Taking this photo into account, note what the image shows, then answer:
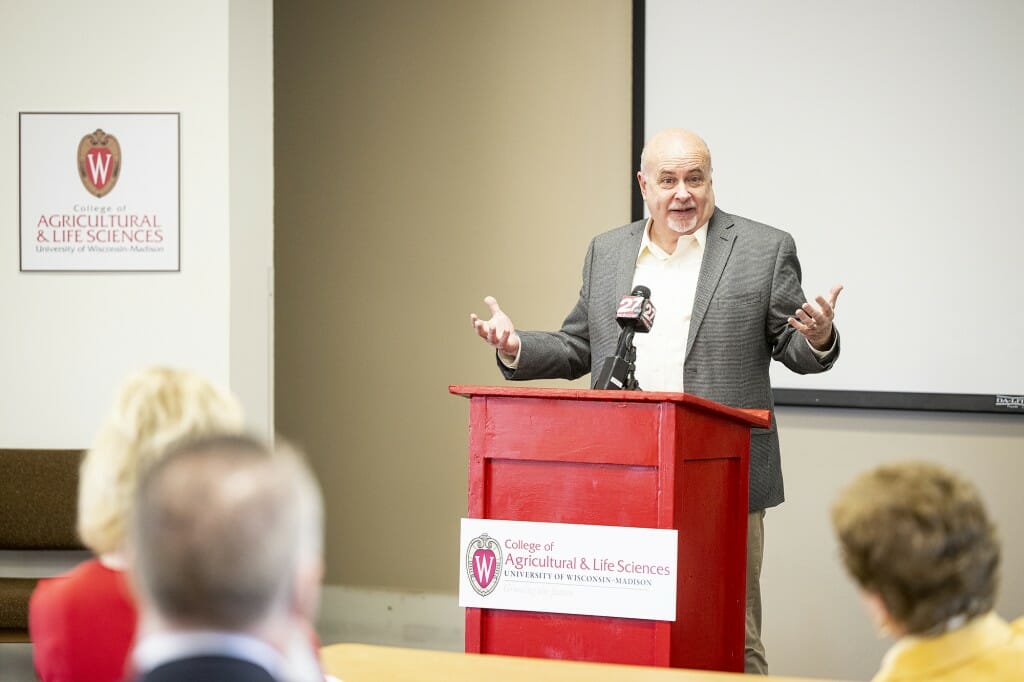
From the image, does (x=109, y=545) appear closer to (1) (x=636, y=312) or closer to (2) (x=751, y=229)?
(1) (x=636, y=312)

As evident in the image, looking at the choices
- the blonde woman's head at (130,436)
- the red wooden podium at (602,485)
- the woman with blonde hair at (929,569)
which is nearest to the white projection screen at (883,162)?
the red wooden podium at (602,485)

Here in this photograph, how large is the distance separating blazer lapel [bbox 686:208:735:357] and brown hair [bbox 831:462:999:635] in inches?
75.0

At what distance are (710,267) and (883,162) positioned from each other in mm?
1564

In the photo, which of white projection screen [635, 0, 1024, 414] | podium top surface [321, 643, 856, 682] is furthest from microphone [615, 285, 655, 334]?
white projection screen [635, 0, 1024, 414]

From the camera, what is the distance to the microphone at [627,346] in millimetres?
2643

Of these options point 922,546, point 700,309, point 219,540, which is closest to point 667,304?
point 700,309

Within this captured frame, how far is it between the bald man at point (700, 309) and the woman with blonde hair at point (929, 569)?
1.77 metres

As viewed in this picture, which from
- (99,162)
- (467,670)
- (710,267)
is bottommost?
(467,670)

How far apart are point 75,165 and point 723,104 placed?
2.51 m

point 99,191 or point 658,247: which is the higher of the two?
point 99,191

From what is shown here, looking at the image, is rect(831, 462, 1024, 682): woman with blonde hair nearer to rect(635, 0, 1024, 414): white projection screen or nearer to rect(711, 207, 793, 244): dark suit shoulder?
rect(711, 207, 793, 244): dark suit shoulder

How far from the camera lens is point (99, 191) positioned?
4.46 metres

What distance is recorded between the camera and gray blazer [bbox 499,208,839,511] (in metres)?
3.24

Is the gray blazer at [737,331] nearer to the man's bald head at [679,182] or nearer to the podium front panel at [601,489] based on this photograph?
the man's bald head at [679,182]
